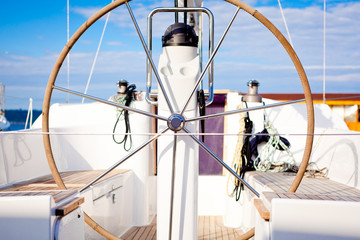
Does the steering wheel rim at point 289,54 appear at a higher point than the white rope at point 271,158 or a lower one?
higher

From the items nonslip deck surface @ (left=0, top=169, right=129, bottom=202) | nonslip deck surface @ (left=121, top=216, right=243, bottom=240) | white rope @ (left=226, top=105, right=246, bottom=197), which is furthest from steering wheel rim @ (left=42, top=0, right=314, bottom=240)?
white rope @ (left=226, top=105, right=246, bottom=197)

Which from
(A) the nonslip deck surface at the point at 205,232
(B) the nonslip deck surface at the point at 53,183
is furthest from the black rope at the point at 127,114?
(A) the nonslip deck surface at the point at 205,232

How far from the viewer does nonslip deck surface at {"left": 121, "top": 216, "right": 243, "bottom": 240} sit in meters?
2.49

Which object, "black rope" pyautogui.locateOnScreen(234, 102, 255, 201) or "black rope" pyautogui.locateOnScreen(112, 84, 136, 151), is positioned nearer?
"black rope" pyautogui.locateOnScreen(234, 102, 255, 201)

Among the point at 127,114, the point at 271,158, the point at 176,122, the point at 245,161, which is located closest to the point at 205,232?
the point at 245,161

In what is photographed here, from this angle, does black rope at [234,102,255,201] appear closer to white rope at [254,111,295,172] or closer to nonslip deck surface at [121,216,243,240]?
white rope at [254,111,295,172]

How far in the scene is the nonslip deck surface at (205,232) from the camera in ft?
8.17

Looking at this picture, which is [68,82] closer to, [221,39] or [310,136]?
[221,39]

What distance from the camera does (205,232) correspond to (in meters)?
2.59

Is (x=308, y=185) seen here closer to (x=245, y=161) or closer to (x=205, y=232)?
(x=245, y=161)

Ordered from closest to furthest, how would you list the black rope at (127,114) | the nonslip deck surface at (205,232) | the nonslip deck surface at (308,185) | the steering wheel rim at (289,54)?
the steering wheel rim at (289,54) → the nonslip deck surface at (308,185) → the nonslip deck surface at (205,232) → the black rope at (127,114)

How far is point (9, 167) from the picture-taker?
207cm

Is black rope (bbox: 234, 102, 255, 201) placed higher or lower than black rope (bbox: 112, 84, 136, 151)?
lower

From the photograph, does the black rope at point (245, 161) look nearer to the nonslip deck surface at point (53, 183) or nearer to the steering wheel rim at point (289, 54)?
the nonslip deck surface at point (53, 183)
